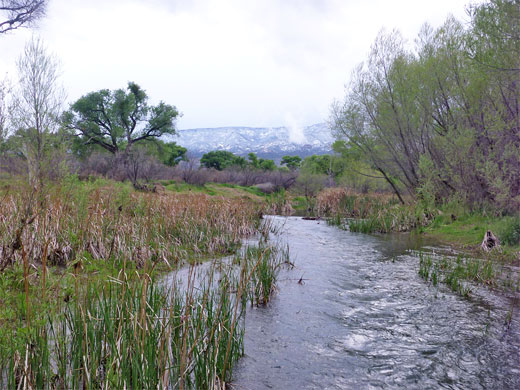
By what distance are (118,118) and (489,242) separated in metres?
32.9

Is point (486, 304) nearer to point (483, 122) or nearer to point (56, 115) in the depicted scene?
point (483, 122)

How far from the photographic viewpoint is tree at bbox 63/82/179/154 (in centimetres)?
3384

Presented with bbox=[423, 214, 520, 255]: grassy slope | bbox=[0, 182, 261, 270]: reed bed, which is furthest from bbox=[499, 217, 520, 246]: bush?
bbox=[0, 182, 261, 270]: reed bed

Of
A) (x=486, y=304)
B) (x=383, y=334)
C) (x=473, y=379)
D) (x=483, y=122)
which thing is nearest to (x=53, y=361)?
(x=383, y=334)

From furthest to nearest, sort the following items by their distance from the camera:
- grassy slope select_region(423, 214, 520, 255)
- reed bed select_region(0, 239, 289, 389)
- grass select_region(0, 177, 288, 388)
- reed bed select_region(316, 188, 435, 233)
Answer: reed bed select_region(316, 188, 435, 233) < grassy slope select_region(423, 214, 520, 255) < grass select_region(0, 177, 288, 388) < reed bed select_region(0, 239, 289, 389)

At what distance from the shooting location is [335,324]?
4.92 metres

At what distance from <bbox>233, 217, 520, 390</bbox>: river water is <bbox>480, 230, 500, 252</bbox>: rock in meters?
3.17

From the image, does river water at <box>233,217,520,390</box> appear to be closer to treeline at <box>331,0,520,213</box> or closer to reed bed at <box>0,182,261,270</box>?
reed bed at <box>0,182,261,270</box>

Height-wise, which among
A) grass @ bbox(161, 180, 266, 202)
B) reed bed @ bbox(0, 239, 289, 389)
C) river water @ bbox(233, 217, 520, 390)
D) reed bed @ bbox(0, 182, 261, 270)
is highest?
grass @ bbox(161, 180, 266, 202)

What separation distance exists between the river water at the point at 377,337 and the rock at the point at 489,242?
3.17 metres

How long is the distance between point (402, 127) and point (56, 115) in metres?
17.2

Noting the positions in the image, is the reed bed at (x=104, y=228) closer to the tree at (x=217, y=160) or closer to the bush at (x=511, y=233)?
the bush at (x=511, y=233)

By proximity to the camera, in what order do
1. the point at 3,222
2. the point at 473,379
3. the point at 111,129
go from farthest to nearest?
the point at 111,129 < the point at 3,222 < the point at 473,379

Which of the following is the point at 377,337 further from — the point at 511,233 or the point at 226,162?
the point at 226,162
